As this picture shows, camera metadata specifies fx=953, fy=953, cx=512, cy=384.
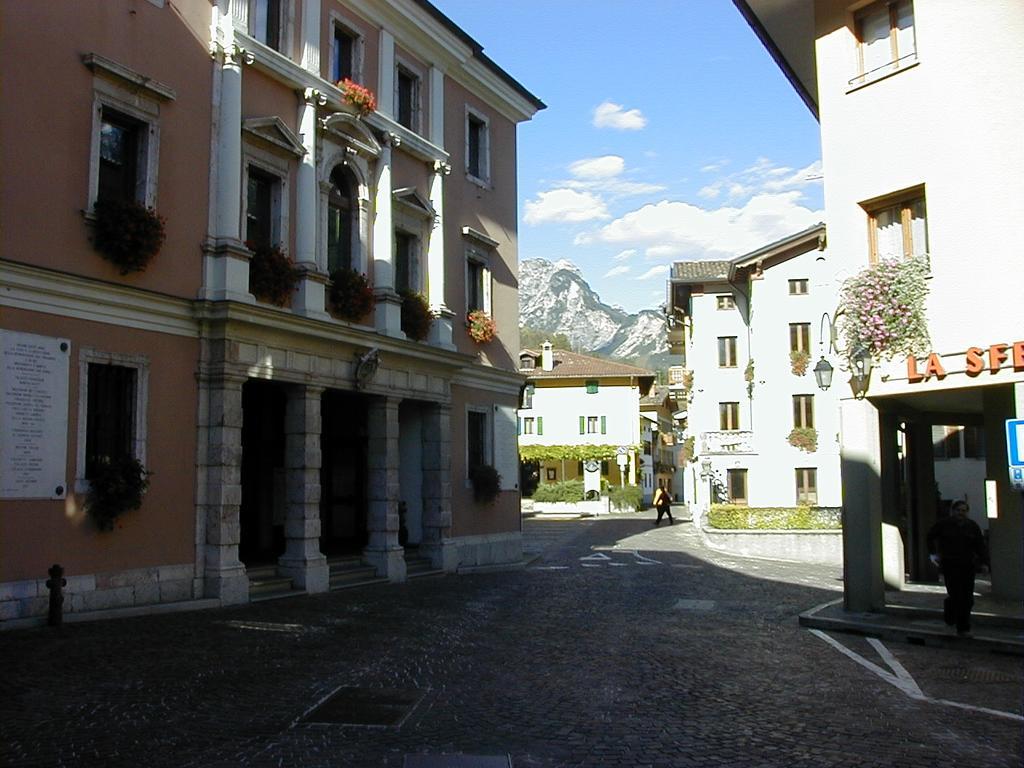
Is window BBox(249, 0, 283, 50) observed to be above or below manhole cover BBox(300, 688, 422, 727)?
above

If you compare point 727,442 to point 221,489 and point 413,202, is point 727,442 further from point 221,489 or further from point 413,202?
point 221,489

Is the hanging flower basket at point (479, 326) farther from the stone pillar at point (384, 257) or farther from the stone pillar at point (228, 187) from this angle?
the stone pillar at point (228, 187)

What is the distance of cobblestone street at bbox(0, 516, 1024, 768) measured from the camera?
6.75m

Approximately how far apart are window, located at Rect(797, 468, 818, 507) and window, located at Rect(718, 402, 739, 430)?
4471 millimetres

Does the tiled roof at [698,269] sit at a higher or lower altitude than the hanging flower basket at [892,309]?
higher

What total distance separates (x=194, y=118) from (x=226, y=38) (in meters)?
1.58

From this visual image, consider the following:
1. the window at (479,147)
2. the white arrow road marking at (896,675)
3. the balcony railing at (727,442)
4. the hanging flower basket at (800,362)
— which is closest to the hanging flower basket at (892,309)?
the white arrow road marking at (896,675)

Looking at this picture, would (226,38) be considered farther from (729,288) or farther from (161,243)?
(729,288)

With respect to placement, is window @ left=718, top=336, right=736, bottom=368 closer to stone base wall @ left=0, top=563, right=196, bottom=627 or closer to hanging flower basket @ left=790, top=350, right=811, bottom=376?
hanging flower basket @ left=790, top=350, right=811, bottom=376

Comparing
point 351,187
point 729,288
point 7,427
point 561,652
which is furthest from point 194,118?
point 729,288

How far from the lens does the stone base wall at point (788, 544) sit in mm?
27406

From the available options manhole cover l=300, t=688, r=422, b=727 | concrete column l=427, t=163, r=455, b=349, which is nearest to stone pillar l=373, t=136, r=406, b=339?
concrete column l=427, t=163, r=455, b=349

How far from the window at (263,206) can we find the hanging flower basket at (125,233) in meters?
2.89

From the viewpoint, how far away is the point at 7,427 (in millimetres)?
11914
